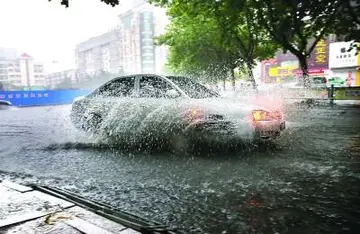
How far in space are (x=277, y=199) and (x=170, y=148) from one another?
3.24 m

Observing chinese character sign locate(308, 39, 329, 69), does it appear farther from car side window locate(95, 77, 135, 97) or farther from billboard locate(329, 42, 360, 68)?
car side window locate(95, 77, 135, 97)

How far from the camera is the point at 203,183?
14.5ft

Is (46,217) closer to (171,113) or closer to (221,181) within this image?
(221,181)

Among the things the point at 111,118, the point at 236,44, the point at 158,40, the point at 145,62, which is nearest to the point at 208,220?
the point at 111,118

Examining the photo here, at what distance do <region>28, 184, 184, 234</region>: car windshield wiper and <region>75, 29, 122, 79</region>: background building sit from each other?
124608mm

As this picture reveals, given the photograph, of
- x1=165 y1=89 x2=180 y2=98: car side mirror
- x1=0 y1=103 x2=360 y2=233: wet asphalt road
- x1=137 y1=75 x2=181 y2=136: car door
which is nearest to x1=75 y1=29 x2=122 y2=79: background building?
x1=137 y1=75 x2=181 y2=136: car door

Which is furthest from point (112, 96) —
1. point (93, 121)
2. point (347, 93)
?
point (347, 93)

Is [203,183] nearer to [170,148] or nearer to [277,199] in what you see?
[277,199]

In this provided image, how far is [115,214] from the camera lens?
3330mm

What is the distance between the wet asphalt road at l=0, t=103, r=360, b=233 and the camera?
323 cm

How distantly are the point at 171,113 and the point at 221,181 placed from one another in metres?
2.30

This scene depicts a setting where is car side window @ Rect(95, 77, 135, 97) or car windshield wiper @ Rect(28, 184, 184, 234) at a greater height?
car side window @ Rect(95, 77, 135, 97)

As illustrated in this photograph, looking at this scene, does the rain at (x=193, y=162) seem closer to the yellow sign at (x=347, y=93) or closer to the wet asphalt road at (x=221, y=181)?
the wet asphalt road at (x=221, y=181)

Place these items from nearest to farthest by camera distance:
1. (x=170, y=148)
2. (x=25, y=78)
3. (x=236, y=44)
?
1. (x=170, y=148)
2. (x=236, y=44)
3. (x=25, y=78)
